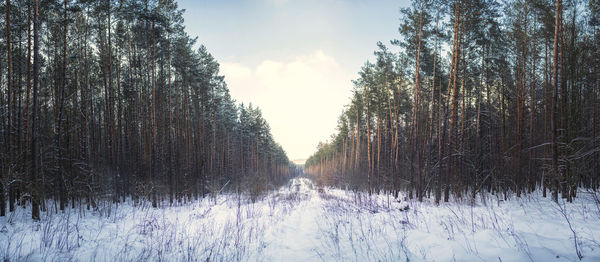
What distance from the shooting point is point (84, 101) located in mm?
12250

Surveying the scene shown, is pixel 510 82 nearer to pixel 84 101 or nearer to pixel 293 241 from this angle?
pixel 293 241

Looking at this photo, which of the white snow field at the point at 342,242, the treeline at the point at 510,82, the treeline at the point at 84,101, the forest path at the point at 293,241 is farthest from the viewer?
the treeline at the point at 510,82

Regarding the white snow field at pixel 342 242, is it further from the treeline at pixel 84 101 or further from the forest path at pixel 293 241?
the treeline at pixel 84 101

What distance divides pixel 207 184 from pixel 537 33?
24.8 metres

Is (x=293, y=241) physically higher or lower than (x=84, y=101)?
lower

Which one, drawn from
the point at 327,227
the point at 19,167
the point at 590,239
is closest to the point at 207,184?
the point at 19,167

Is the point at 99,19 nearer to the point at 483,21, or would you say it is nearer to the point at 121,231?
the point at 121,231

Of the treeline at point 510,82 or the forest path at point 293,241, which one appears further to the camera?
the treeline at point 510,82

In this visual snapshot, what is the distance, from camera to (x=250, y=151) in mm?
43500

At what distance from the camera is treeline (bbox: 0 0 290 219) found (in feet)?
28.4

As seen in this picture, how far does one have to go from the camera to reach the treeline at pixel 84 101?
865 cm

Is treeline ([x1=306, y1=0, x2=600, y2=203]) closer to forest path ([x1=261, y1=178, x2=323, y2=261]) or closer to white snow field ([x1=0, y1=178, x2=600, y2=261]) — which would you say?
white snow field ([x1=0, y1=178, x2=600, y2=261])

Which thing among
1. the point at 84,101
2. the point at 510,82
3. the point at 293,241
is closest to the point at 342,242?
the point at 293,241

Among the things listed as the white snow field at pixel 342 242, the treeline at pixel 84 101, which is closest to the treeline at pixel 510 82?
the white snow field at pixel 342 242
